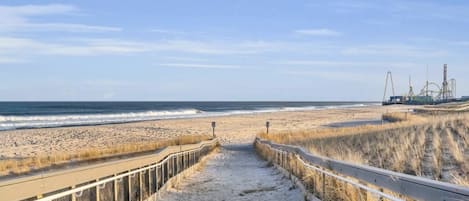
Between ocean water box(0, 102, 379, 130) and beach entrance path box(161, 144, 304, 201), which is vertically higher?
beach entrance path box(161, 144, 304, 201)

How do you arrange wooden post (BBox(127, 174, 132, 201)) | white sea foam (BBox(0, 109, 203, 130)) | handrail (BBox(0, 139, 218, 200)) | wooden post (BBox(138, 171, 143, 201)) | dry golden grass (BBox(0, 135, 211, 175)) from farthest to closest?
white sea foam (BBox(0, 109, 203, 130))
dry golden grass (BBox(0, 135, 211, 175))
wooden post (BBox(138, 171, 143, 201))
wooden post (BBox(127, 174, 132, 201))
handrail (BBox(0, 139, 218, 200))

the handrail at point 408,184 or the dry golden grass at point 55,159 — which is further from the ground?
the handrail at point 408,184

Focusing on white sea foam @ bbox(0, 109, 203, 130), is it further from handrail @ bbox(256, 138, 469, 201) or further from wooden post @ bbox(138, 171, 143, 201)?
handrail @ bbox(256, 138, 469, 201)

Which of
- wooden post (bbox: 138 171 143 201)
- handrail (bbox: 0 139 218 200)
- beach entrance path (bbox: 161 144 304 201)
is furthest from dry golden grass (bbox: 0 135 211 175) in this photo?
handrail (bbox: 0 139 218 200)

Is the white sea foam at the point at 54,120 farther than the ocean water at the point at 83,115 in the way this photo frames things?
No

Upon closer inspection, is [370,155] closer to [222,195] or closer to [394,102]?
[222,195]

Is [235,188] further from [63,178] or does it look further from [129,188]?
[63,178]

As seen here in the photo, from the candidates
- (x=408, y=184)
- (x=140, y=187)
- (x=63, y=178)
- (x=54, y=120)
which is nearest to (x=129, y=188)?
(x=140, y=187)

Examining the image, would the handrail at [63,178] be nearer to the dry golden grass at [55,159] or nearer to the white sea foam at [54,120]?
the dry golden grass at [55,159]

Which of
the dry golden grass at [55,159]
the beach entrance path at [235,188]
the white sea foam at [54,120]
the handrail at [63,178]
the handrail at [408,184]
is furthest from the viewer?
the white sea foam at [54,120]

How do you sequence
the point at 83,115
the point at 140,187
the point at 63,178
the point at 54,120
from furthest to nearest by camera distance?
the point at 83,115 → the point at 54,120 → the point at 140,187 → the point at 63,178

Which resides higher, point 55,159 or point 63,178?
point 63,178

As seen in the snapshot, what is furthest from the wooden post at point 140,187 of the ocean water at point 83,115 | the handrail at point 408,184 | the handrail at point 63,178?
the ocean water at point 83,115

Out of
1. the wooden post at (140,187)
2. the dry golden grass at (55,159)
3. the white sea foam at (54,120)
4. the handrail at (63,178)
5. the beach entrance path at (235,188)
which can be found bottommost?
the white sea foam at (54,120)
